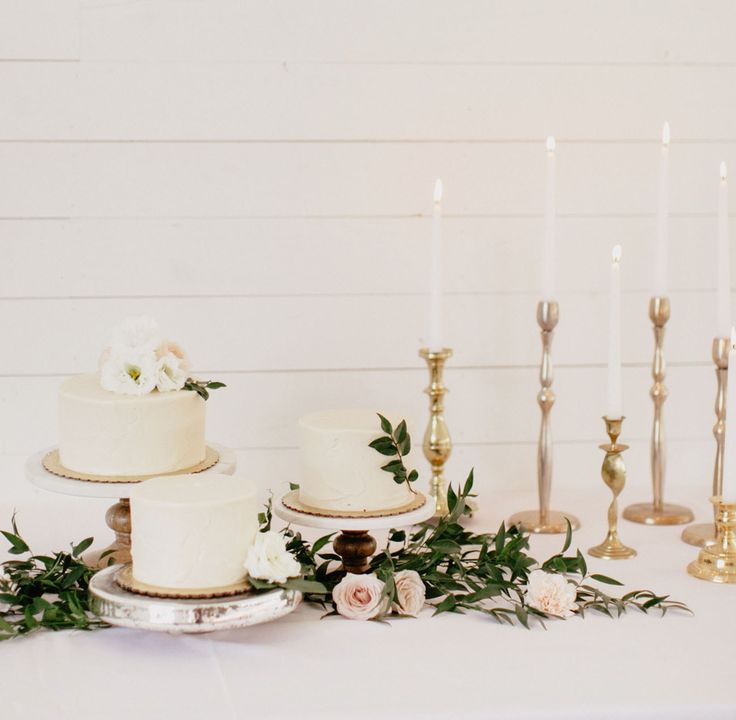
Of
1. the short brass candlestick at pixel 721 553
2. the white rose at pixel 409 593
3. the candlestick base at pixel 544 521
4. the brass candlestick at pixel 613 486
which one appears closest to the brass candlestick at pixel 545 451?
the candlestick base at pixel 544 521

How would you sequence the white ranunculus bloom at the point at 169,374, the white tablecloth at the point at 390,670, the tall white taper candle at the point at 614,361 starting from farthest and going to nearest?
the tall white taper candle at the point at 614,361 → the white ranunculus bloom at the point at 169,374 → the white tablecloth at the point at 390,670

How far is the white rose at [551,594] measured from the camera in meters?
0.93

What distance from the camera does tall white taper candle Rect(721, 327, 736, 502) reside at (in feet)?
3.33

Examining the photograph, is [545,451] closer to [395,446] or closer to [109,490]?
[395,446]

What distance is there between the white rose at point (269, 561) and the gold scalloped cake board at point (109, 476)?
0.17m

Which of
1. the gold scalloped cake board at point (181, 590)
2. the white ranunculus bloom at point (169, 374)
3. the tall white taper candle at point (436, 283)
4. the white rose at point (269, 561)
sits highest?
the tall white taper candle at point (436, 283)

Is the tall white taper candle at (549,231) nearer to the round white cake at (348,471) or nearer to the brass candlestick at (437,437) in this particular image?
the brass candlestick at (437,437)

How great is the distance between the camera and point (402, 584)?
949 mm

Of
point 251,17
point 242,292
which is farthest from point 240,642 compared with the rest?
point 251,17

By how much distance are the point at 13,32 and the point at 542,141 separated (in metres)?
0.71

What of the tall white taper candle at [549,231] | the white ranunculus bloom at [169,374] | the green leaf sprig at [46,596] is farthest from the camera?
the tall white taper candle at [549,231]

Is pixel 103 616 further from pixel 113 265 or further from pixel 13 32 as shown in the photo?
pixel 13 32

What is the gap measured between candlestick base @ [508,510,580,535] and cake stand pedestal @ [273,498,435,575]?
277 millimetres

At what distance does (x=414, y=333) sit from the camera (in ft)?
4.67
